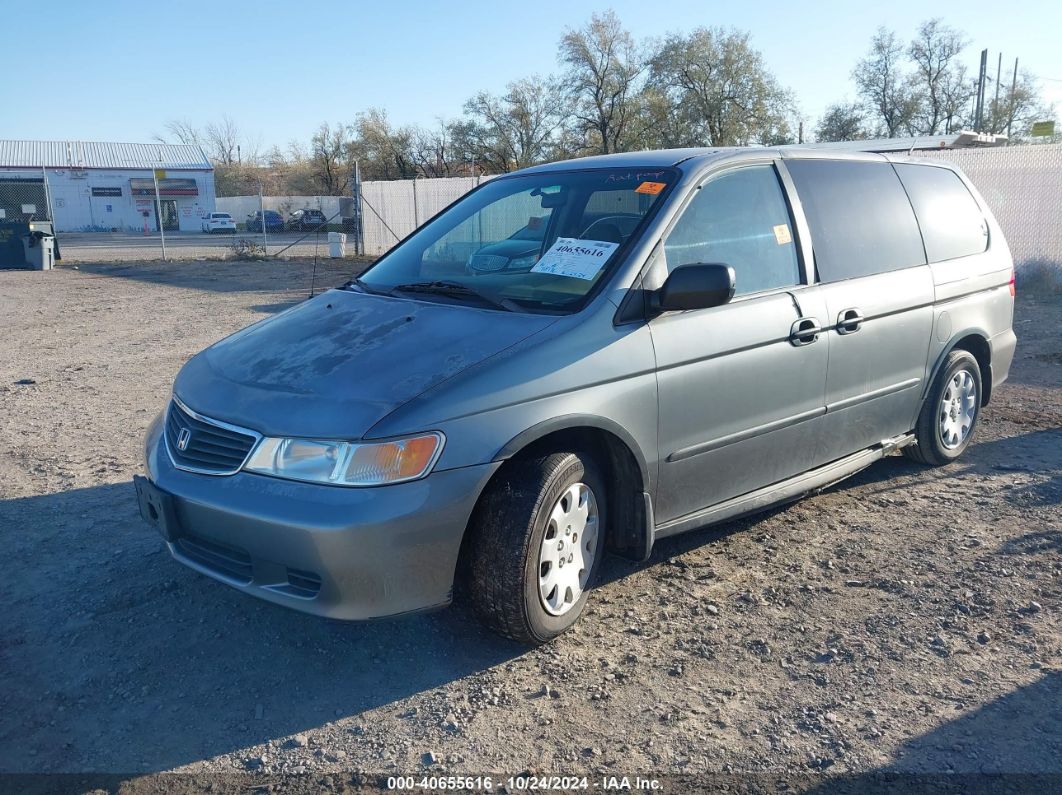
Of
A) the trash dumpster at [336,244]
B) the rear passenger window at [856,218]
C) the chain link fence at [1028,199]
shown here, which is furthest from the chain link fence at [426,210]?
the rear passenger window at [856,218]

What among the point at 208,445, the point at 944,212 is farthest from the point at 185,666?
the point at 944,212

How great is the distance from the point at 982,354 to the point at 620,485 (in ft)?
11.2

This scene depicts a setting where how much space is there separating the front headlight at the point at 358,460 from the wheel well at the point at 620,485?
0.65 metres

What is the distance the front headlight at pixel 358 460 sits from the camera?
291 centimetres

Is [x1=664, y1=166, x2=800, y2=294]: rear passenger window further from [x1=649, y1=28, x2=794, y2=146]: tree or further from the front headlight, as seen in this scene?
[x1=649, y1=28, x2=794, y2=146]: tree

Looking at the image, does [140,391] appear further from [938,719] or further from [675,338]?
[938,719]

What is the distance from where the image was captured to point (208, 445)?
3.24m

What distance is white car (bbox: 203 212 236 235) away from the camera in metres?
49.7

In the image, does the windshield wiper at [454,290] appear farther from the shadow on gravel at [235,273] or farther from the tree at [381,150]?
the tree at [381,150]

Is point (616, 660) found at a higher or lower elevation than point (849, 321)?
lower

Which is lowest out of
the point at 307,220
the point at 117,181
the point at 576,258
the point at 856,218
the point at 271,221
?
the point at 576,258

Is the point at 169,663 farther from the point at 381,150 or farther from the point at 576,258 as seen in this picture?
the point at 381,150

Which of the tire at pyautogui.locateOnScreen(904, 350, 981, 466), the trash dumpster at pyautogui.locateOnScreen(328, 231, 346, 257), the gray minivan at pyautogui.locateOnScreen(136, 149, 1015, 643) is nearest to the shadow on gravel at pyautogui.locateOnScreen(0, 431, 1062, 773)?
the gray minivan at pyautogui.locateOnScreen(136, 149, 1015, 643)

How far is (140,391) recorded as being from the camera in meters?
7.53
